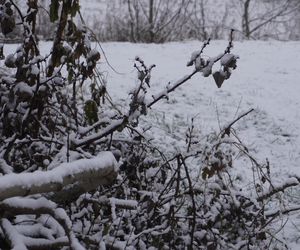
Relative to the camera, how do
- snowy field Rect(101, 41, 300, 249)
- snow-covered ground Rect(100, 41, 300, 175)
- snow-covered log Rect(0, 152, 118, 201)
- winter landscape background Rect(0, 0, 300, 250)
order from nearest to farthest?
snow-covered log Rect(0, 152, 118, 201) → winter landscape background Rect(0, 0, 300, 250) → snowy field Rect(101, 41, 300, 249) → snow-covered ground Rect(100, 41, 300, 175)

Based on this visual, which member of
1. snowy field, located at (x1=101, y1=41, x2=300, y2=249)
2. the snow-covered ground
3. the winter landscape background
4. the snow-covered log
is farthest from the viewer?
the snow-covered ground

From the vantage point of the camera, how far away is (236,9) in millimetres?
18016

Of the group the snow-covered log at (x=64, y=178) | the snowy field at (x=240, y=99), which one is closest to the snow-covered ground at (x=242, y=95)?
the snowy field at (x=240, y=99)

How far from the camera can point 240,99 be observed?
21.8ft

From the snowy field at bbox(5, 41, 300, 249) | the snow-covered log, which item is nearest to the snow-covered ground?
the snowy field at bbox(5, 41, 300, 249)

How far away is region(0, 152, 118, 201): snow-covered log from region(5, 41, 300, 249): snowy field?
2466mm

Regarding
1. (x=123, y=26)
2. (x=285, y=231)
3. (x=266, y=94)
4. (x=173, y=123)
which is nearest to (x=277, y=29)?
(x=123, y=26)

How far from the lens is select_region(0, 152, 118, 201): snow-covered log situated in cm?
119

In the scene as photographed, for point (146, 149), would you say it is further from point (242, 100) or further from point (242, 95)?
point (242, 95)

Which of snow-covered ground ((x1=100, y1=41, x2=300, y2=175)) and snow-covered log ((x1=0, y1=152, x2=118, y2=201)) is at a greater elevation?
snow-covered log ((x1=0, y1=152, x2=118, y2=201))

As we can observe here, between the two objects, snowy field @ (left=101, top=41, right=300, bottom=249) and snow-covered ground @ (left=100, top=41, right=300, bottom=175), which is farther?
snow-covered ground @ (left=100, top=41, right=300, bottom=175)

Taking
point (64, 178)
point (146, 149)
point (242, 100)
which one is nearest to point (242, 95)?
point (242, 100)

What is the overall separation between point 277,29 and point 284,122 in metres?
11.9

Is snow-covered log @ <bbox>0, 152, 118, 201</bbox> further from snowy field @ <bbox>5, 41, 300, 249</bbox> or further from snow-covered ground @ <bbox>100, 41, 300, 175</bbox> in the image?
snow-covered ground @ <bbox>100, 41, 300, 175</bbox>
